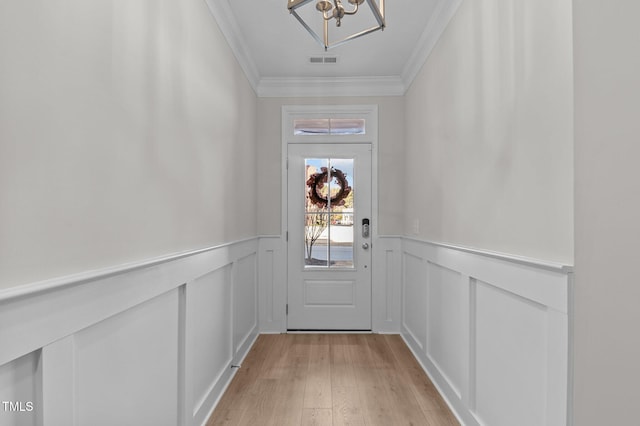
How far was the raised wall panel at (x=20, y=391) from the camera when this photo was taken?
82 centimetres

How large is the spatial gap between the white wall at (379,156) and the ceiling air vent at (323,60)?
1.63 ft

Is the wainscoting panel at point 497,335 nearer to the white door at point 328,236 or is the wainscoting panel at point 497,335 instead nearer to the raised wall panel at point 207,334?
the white door at point 328,236

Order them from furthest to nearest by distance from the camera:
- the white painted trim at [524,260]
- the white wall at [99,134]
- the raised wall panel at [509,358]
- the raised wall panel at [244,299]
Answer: the raised wall panel at [244,299]
the raised wall panel at [509,358]
the white painted trim at [524,260]
the white wall at [99,134]

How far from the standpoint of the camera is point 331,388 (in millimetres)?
2654

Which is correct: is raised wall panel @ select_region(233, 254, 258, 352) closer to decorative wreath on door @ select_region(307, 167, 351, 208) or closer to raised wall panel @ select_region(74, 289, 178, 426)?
decorative wreath on door @ select_region(307, 167, 351, 208)

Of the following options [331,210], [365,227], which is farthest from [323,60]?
[365,227]

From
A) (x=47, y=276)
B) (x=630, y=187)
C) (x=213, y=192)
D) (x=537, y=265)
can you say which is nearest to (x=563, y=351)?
(x=537, y=265)

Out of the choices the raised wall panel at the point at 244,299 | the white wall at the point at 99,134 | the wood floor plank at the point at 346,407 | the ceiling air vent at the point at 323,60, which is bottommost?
the wood floor plank at the point at 346,407

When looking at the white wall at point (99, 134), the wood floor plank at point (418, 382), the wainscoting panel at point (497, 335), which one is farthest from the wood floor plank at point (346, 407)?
the white wall at point (99, 134)

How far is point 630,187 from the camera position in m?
0.75

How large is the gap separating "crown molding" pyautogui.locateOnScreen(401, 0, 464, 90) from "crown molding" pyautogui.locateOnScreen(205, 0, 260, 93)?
4.72ft

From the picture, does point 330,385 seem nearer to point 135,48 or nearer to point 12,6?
point 135,48

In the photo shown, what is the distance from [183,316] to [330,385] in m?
1.33

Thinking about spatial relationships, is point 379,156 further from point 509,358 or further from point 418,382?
point 509,358
